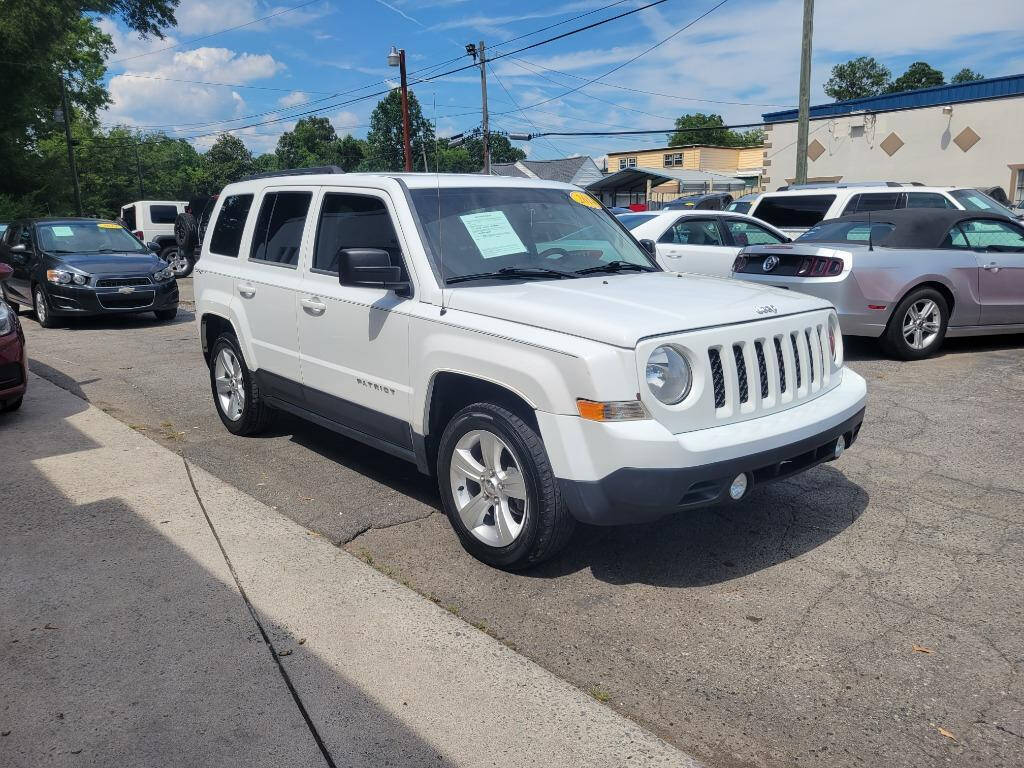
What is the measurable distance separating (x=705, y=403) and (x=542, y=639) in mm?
1182

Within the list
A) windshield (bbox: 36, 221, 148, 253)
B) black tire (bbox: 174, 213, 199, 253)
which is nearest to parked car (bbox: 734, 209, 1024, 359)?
windshield (bbox: 36, 221, 148, 253)

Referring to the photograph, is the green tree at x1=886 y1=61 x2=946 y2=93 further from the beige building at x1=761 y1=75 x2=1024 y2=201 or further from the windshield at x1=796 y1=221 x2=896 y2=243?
the windshield at x1=796 y1=221 x2=896 y2=243

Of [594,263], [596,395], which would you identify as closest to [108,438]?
[594,263]

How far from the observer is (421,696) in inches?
116

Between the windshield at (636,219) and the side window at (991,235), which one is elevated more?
the windshield at (636,219)

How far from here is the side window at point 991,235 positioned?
8.72m

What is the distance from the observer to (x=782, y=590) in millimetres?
3746

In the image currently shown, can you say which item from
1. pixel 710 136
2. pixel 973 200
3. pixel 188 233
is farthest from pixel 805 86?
pixel 710 136

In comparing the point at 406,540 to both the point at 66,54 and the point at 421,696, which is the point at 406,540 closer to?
the point at 421,696

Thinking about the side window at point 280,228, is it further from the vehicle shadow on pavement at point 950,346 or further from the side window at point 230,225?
the vehicle shadow on pavement at point 950,346

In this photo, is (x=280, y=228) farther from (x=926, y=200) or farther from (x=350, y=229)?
(x=926, y=200)

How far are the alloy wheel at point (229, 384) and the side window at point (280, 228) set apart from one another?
0.86 m

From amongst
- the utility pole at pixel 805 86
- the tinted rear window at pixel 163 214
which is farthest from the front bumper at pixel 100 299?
the utility pole at pixel 805 86

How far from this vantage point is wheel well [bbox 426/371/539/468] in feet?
12.3
